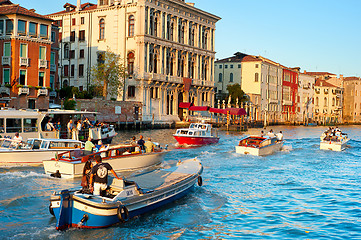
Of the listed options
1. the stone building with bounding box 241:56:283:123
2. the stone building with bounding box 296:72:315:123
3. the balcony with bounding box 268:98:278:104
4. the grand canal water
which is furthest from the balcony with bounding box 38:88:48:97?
the stone building with bounding box 296:72:315:123

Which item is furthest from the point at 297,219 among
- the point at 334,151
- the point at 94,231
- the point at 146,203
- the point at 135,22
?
the point at 135,22

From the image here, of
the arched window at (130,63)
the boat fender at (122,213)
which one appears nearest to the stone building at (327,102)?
the arched window at (130,63)

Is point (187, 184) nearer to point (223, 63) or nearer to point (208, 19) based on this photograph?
point (208, 19)

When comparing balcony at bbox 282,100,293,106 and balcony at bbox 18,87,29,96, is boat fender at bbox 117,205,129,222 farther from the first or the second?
balcony at bbox 282,100,293,106

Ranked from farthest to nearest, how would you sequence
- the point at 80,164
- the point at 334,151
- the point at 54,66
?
the point at 54,66
the point at 334,151
the point at 80,164

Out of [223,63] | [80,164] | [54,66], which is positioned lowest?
[80,164]

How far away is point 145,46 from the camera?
55.8m

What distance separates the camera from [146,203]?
513 inches

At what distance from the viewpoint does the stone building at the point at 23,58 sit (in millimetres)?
38844

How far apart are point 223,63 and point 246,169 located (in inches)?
2445

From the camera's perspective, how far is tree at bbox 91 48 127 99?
2083 inches

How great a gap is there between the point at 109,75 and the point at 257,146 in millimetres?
→ 30144

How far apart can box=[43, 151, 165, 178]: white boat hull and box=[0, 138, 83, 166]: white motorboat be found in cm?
232

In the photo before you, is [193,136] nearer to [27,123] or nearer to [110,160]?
[27,123]
